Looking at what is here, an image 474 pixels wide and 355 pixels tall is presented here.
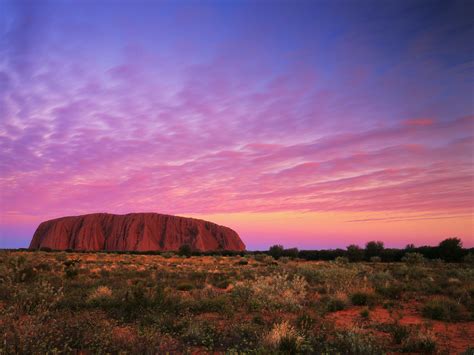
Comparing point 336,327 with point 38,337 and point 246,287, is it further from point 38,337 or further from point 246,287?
point 38,337

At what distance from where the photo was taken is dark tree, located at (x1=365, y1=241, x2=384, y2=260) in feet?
156

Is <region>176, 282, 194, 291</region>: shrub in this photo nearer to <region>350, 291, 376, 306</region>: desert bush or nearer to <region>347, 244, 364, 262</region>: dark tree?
<region>350, 291, 376, 306</region>: desert bush

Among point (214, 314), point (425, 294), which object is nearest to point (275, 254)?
point (425, 294)

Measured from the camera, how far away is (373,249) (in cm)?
4850

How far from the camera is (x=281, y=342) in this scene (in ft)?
19.0

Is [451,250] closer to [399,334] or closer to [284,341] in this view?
[399,334]

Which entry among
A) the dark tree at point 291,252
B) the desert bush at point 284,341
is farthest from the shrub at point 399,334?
the dark tree at point 291,252

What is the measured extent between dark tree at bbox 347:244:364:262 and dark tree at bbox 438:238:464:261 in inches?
409

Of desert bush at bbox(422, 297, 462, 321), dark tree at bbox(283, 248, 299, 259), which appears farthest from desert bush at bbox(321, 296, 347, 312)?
dark tree at bbox(283, 248, 299, 259)

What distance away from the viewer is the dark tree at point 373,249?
4753 centimetres

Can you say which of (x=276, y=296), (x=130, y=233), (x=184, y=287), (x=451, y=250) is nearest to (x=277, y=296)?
(x=276, y=296)

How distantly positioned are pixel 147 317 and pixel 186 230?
302ft

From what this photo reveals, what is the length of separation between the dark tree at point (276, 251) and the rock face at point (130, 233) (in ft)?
108

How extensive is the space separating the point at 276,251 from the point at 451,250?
2583cm
